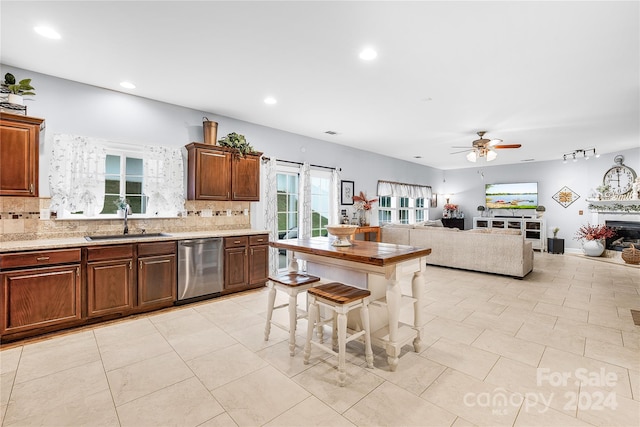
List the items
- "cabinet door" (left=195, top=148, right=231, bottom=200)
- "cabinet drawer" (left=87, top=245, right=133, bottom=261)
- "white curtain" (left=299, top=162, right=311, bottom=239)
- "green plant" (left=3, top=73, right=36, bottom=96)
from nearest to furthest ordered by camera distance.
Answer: "green plant" (left=3, top=73, right=36, bottom=96) < "cabinet drawer" (left=87, top=245, right=133, bottom=261) < "cabinet door" (left=195, top=148, right=231, bottom=200) < "white curtain" (left=299, top=162, right=311, bottom=239)

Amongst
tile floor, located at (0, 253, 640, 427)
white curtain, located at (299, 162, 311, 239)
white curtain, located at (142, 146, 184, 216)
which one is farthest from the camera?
white curtain, located at (299, 162, 311, 239)

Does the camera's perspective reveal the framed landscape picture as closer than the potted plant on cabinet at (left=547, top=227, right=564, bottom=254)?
Yes

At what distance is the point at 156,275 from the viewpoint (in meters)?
3.50

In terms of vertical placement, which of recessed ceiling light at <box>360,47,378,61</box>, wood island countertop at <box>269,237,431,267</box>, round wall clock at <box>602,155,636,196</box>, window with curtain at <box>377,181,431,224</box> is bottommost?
wood island countertop at <box>269,237,431,267</box>

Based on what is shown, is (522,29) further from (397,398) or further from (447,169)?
(447,169)

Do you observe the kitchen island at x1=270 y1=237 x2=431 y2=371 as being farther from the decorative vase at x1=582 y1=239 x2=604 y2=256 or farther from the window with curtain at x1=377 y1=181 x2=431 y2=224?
the decorative vase at x1=582 y1=239 x2=604 y2=256

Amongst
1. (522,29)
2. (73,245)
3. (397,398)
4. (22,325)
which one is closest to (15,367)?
(22,325)

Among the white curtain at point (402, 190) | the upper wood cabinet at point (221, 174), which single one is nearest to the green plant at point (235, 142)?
the upper wood cabinet at point (221, 174)

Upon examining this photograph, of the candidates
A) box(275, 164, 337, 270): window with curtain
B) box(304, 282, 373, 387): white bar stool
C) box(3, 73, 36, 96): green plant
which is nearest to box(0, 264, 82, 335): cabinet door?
box(3, 73, 36, 96): green plant

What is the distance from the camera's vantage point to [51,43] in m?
2.64

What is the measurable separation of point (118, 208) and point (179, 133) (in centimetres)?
130

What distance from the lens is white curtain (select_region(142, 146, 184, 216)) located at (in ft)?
12.9

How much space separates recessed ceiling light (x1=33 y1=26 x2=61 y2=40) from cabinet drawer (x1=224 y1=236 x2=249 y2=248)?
2593 millimetres

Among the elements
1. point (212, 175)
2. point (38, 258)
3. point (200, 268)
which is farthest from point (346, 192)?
point (38, 258)
